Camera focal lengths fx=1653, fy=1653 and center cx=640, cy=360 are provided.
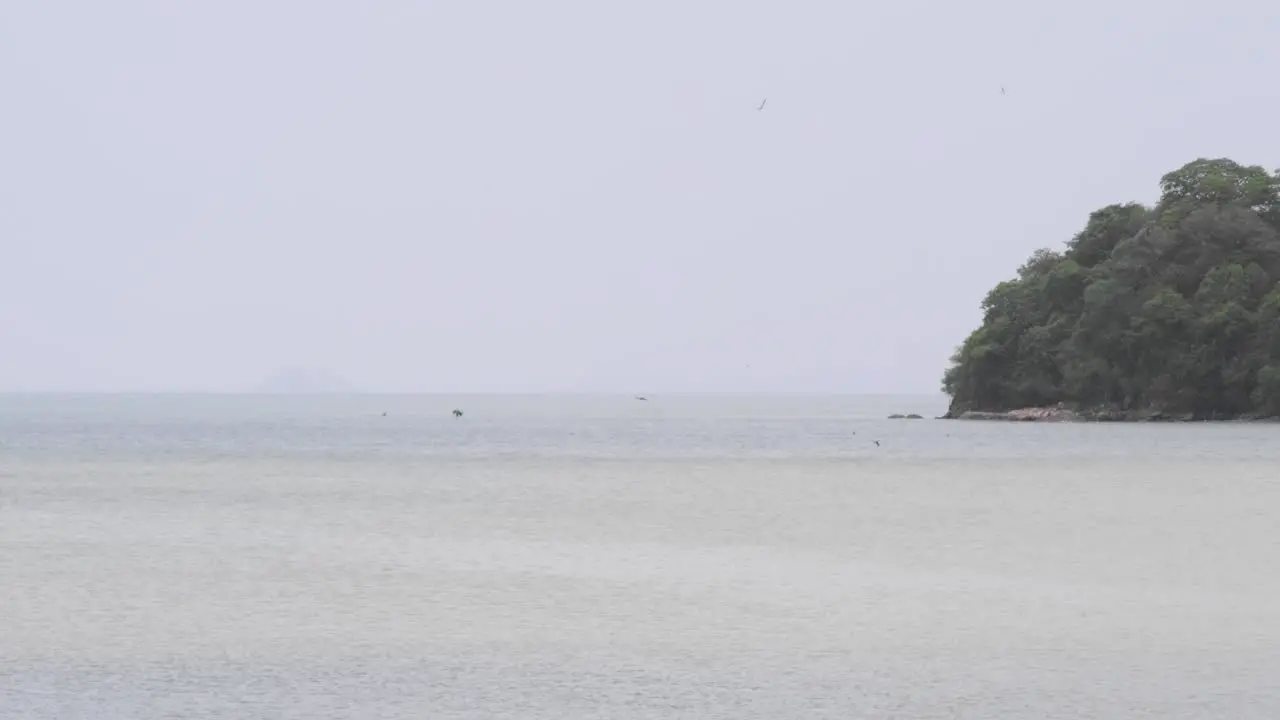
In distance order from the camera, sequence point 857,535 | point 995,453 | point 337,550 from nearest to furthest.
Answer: point 337,550
point 857,535
point 995,453

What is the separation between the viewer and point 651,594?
32719 millimetres

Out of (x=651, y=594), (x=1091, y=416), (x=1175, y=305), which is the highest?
(x=1175, y=305)

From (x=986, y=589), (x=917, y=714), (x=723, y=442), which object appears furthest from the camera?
(x=723, y=442)

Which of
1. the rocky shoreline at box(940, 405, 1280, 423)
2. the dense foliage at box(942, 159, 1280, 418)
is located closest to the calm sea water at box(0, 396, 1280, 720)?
the dense foliage at box(942, 159, 1280, 418)

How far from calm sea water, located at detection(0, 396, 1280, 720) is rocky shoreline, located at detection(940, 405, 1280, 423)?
4706cm

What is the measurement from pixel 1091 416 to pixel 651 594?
332 ft

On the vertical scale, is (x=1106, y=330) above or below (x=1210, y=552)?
above

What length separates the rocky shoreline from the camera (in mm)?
118000

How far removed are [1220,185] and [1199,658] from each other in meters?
101

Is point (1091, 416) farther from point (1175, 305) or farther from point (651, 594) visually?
point (651, 594)

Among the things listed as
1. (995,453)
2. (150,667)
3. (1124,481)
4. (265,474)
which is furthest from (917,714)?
(995,453)

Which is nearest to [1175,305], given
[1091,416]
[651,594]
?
[1091,416]

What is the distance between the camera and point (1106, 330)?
118125mm

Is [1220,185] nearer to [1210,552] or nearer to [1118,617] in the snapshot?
[1210,552]
